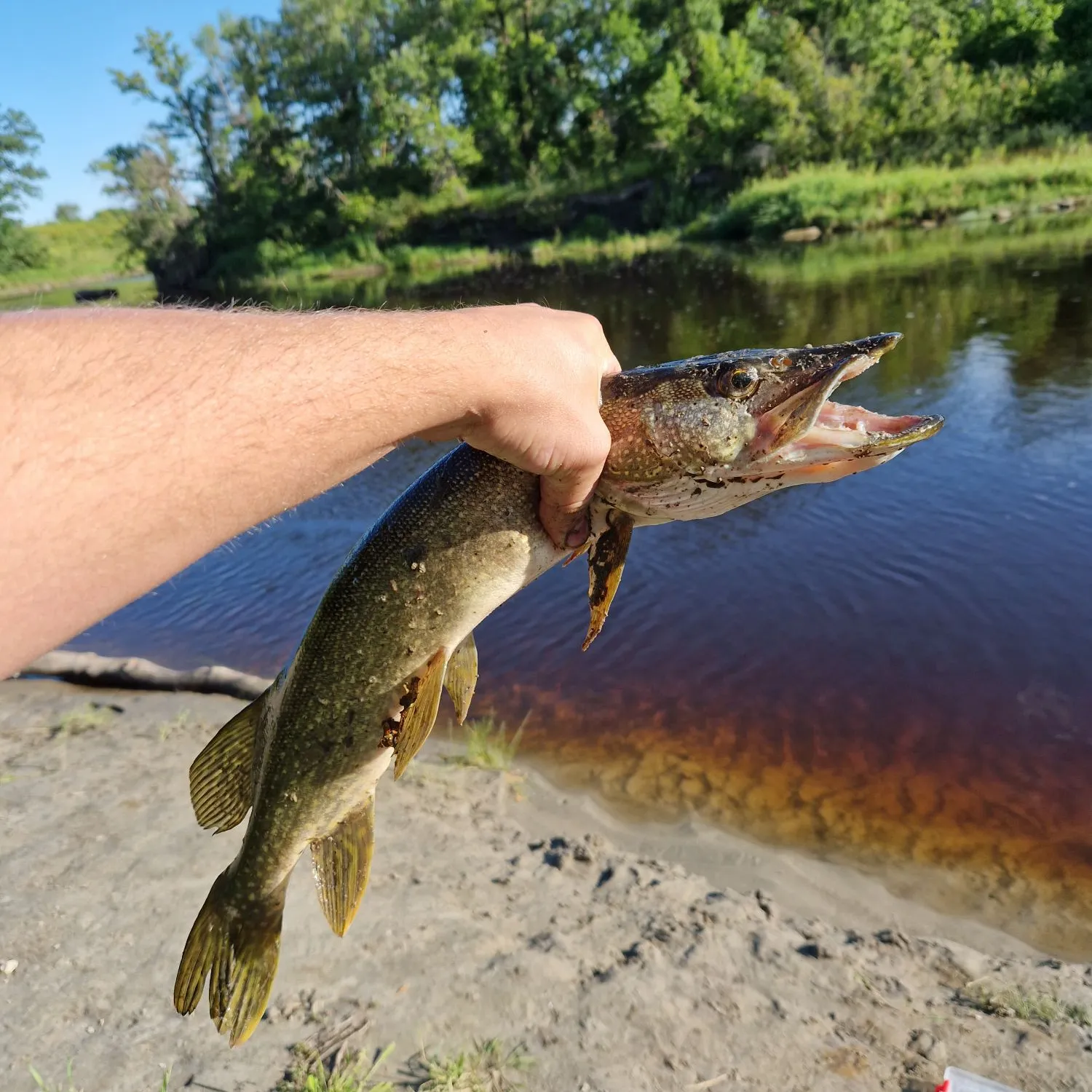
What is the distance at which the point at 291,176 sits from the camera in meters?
53.0

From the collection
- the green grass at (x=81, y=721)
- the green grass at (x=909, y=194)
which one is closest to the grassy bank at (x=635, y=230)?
the green grass at (x=909, y=194)

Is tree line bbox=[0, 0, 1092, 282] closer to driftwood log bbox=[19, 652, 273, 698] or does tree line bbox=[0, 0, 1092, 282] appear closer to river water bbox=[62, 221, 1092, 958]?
river water bbox=[62, 221, 1092, 958]

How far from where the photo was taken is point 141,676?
23.5 ft

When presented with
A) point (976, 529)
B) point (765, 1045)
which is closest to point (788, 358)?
point (765, 1045)

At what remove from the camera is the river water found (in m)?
5.05

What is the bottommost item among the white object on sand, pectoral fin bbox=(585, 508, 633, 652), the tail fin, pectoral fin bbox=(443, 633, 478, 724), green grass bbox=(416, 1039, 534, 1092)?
the white object on sand

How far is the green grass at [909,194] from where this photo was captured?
28.4 metres

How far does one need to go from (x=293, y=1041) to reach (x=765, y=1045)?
185 centimetres

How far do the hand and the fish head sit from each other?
109 millimetres

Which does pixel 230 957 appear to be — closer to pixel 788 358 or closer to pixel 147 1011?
pixel 147 1011

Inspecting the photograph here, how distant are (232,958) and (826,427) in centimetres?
237

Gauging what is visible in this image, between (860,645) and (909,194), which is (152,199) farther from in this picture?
(860,645)

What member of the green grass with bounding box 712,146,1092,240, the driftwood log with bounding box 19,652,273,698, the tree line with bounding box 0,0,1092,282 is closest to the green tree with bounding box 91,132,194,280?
the tree line with bounding box 0,0,1092,282

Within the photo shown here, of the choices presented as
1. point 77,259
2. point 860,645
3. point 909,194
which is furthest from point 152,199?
point 860,645
